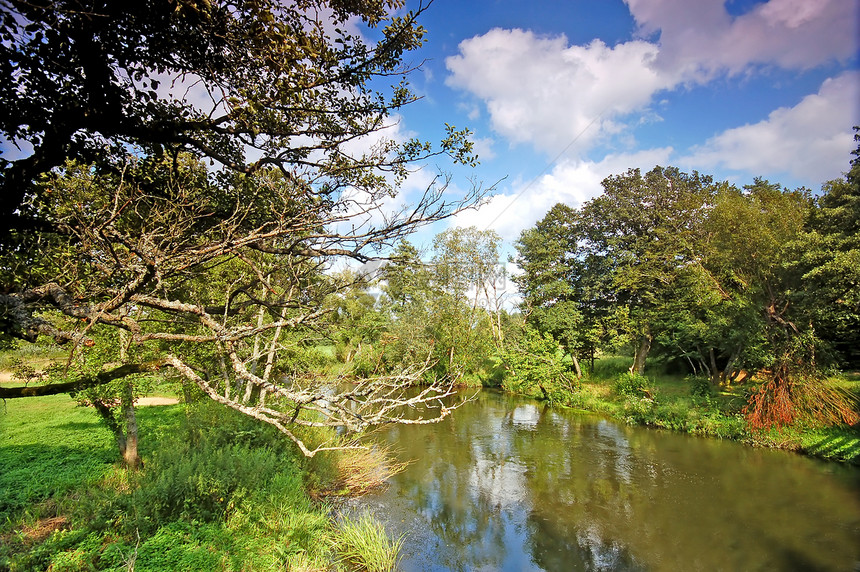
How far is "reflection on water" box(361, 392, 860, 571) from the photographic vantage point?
24.5ft

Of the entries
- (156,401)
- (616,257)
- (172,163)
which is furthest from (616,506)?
(156,401)

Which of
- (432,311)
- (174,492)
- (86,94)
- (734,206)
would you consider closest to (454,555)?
(174,492)

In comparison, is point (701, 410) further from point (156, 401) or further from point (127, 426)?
point (156, 401)

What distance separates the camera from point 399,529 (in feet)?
26.8

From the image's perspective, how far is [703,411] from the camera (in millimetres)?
15695

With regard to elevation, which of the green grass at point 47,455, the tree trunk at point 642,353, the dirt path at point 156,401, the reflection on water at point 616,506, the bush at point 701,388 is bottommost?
the reflection on water at point 616,506

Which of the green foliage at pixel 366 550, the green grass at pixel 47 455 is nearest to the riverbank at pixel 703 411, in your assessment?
the green foliage at pixel 366 550

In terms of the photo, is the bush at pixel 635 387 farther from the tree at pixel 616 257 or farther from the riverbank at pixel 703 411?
the tree at pixel 616 257

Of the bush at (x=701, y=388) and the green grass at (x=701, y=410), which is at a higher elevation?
the bush at (x=701, y=388)

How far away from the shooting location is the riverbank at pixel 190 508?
5105mm

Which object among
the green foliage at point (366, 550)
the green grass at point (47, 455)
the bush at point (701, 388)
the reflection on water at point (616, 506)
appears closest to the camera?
the green foliage at point (366, 550)

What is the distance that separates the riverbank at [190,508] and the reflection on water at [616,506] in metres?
1.36

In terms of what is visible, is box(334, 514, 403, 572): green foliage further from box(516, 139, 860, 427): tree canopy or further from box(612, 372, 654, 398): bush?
box(612, 372, 654, 398): bush

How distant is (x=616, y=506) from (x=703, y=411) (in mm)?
8832
